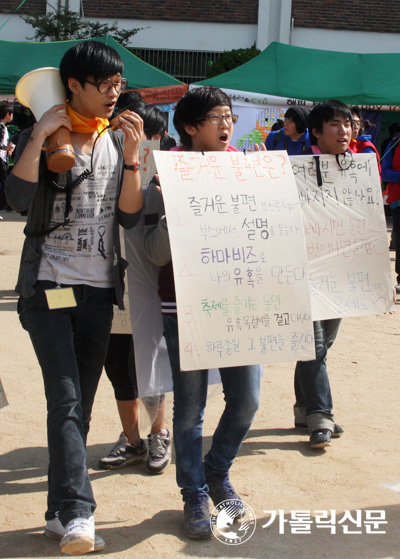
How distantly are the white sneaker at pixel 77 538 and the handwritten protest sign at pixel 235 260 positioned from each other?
2.36 ft

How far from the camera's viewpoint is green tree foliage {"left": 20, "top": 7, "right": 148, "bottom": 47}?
20.2m

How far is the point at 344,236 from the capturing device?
4.09m

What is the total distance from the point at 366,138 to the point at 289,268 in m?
2.85

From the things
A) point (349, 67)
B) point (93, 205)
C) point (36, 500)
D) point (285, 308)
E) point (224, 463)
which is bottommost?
point (36, 500)

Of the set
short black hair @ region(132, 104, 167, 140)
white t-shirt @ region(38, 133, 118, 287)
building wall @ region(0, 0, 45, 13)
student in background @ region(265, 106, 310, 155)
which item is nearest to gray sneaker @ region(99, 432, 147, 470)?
white t-shirt @ region(38, 133, 118, 287)

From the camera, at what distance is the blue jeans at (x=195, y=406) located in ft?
10.2

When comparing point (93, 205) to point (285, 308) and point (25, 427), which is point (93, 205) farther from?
point (25, 427)

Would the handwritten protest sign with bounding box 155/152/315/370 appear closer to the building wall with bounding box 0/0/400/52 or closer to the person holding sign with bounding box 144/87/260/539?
the person holding sign with bounding box 144/87/260/539

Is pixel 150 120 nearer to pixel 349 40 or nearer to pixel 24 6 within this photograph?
pixel 349 40

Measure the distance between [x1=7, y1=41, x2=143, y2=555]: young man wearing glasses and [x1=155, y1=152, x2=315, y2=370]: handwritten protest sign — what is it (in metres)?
0.24

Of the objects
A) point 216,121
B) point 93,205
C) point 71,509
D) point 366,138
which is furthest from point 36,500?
point 366,138

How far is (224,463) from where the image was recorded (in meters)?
3.30

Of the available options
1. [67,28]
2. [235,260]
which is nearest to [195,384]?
[235,260]

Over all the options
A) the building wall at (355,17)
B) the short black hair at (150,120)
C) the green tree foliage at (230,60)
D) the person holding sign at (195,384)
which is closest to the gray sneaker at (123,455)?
the person holding sign at (195,384)
